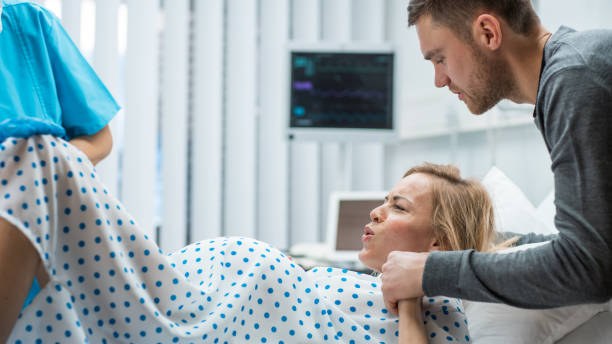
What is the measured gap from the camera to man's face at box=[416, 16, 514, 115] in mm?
1171

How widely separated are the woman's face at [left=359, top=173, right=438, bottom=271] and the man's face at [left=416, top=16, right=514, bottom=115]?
0.29m

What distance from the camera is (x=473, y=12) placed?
1.16 meters

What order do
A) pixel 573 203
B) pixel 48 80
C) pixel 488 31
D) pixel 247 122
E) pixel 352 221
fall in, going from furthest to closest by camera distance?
pixel 247 122, pixel 352 221, pixel 48 80, pixel 488 31, pixel 573 203

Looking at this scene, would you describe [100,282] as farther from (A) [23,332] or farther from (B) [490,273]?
(B) [490,273]

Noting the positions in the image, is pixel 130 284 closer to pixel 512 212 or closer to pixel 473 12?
pixel 473 12

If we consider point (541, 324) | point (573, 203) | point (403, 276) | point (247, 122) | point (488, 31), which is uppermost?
point (488, 31)

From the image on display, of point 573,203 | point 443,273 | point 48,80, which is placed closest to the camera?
point 573,203

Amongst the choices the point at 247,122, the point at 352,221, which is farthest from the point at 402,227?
the point at 247,122

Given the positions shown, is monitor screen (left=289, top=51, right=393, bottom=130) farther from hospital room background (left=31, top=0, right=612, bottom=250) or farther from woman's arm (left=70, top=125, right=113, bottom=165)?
woman's arm (left=70, top=125, right=113, bottom=165)

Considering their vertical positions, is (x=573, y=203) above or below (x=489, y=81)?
below

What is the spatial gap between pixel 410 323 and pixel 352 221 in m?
1.35

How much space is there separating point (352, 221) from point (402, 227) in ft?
3.61

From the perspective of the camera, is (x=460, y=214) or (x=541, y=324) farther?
(x=460, y=214)

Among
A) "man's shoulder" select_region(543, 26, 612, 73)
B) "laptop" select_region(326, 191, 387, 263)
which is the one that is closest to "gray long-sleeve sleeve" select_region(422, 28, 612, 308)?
"man's shoulder" select_region(543, 26, 612, 73)
